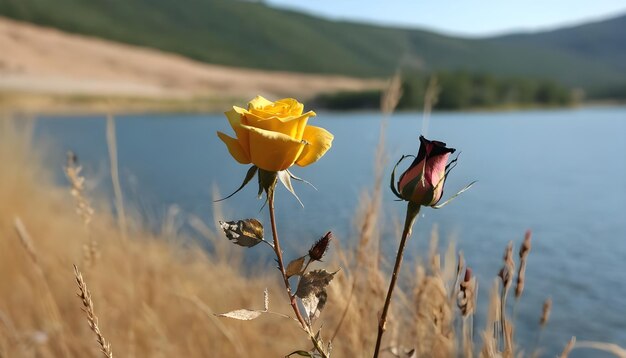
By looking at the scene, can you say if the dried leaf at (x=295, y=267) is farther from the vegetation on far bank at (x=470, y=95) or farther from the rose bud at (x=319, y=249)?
the vegetation on far bank at (x=470, y=95)

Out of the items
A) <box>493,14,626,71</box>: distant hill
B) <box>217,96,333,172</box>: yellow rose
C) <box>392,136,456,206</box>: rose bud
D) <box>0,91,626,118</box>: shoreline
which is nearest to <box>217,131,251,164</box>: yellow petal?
<box>217,96,333,172</box>: yellow rose

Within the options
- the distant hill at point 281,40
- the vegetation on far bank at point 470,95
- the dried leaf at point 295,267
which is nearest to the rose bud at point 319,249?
the dried leaf at point 295,267

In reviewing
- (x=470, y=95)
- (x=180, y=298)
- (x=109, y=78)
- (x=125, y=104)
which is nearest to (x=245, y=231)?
(x=180, y=298)

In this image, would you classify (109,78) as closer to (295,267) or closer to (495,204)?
(495,204)

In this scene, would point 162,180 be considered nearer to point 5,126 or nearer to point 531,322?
point 5,126

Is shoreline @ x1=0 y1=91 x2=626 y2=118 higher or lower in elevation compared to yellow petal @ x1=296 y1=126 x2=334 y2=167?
lower

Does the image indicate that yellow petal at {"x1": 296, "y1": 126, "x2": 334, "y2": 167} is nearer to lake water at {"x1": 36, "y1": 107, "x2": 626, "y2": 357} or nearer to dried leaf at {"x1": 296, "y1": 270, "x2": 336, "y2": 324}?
dried leaf at {"x1": 296, "y1": 270, "x2": 336, "y2": 324}
